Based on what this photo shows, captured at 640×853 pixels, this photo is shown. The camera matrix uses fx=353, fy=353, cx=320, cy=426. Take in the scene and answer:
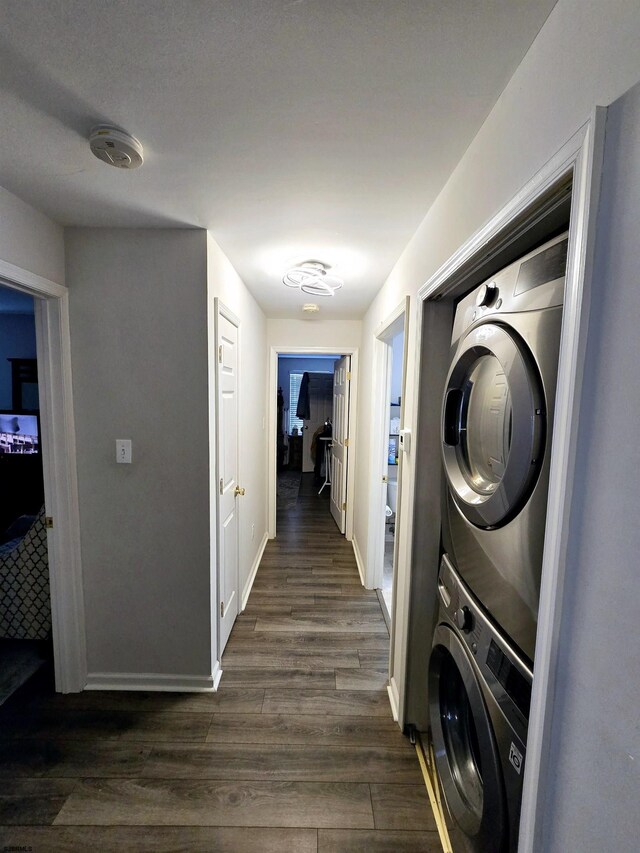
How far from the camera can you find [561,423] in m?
0.60

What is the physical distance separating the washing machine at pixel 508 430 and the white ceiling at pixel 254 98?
0.47 meters

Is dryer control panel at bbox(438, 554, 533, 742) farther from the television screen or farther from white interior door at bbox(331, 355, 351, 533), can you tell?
the television screen

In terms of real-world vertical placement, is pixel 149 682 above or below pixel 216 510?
below

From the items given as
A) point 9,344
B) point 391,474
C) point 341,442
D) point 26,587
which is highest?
point 9,344

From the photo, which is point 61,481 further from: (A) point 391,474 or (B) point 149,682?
(A) point 391,474

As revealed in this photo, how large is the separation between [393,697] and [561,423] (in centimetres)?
180

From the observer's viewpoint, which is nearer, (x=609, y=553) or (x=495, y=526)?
(x=609, y=553)

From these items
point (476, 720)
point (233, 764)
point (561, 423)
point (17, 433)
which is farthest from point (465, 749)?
point (17, 433)

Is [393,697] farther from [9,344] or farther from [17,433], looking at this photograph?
[9,344]

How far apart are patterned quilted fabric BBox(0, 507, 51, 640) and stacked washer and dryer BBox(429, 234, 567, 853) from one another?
2.24 meters

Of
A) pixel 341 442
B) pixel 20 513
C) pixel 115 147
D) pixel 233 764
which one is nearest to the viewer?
pixel 115 147

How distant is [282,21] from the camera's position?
0.72 m

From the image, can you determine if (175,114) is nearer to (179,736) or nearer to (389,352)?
(389,352)

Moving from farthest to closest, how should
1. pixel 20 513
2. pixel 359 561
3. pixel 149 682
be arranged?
pixel 359 561 → pixel 20 513 → pixel 149 682
